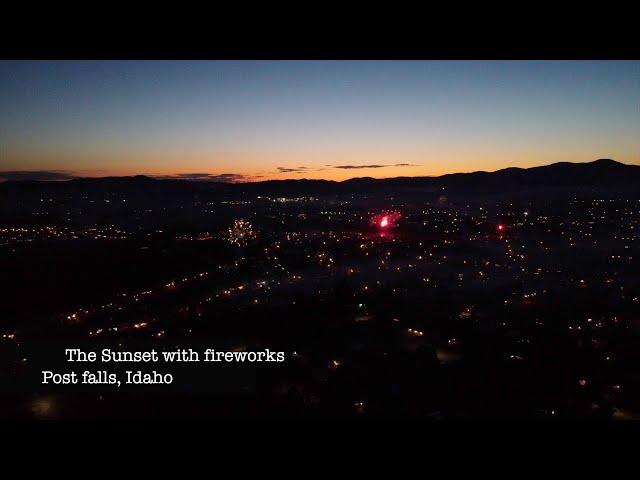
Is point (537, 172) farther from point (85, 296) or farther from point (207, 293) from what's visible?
point (85, 296)

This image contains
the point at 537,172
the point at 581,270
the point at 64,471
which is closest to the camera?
the point at 64,471

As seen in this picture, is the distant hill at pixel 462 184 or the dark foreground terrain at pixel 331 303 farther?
the distant hill at pixel 462 184

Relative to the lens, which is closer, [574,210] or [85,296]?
[85,296]

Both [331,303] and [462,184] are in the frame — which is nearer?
[331,303]

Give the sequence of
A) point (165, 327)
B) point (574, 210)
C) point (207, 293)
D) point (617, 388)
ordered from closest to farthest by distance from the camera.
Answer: point (617, 388)
point (165, 327)
point (207, 293)
point (574, 210)

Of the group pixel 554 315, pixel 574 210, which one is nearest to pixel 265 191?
pixel 574 210

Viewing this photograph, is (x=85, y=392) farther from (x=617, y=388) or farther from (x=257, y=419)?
(x=617, y=388)

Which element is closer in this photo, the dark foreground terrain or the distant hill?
the dark foreground terrain
